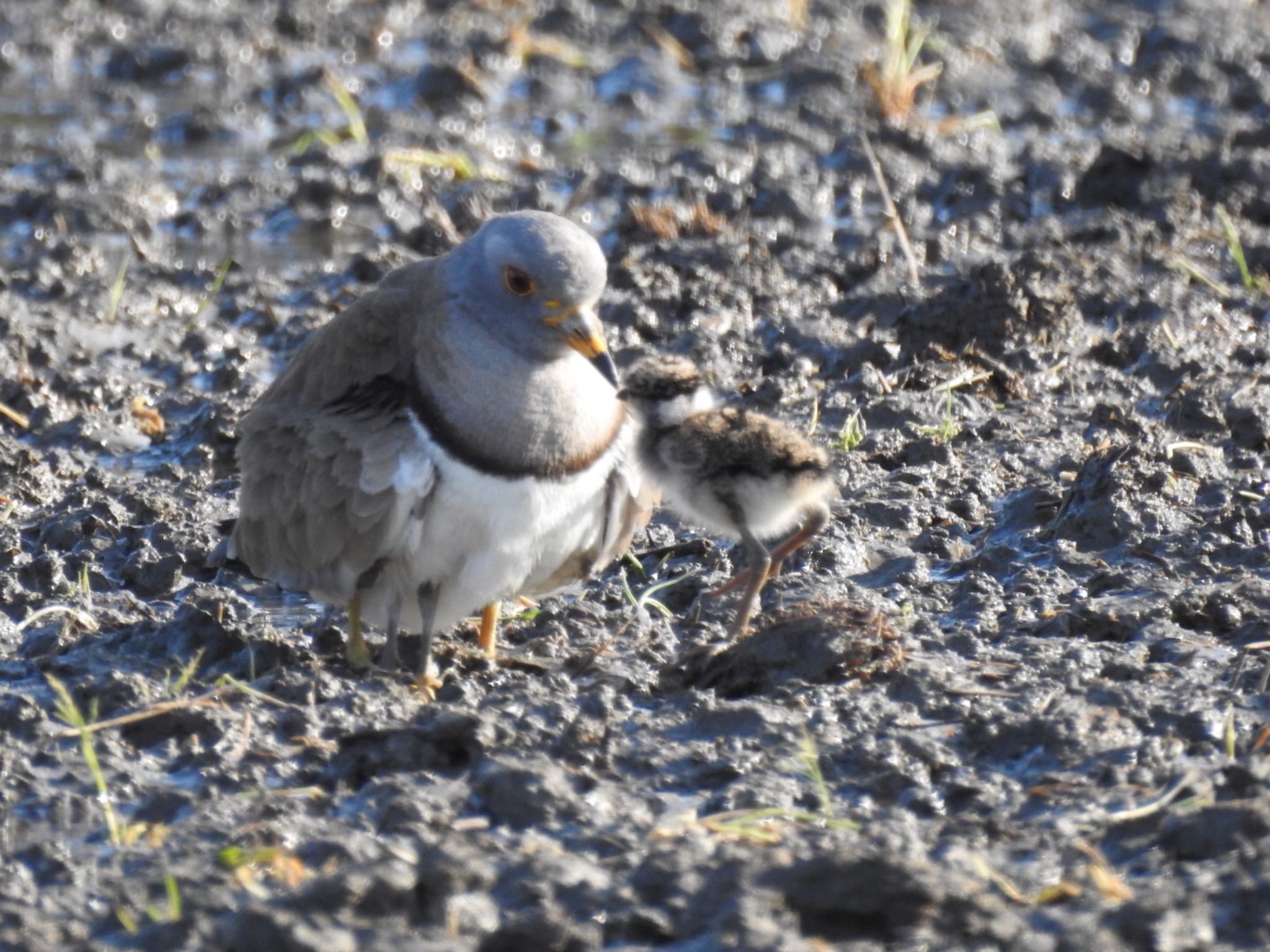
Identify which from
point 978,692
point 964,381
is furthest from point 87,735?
point 964,381

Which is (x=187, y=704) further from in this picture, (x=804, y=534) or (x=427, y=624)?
(x=804, y=534)

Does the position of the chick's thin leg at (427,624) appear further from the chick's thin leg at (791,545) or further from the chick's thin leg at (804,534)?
the chick's thin leg at (804,534)

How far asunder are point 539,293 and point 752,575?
1.02 metres

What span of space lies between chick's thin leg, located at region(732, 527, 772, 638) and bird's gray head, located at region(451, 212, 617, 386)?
1.99 ft

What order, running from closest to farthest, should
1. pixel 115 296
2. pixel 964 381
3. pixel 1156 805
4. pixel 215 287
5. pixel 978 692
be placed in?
pixel 1156 805
pixel 978 692
pixel 964 381
pixel 115 296
pixel 215 287

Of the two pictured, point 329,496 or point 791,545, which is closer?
point 329,496

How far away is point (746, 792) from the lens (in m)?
4.85

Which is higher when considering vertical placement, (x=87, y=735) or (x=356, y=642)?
(x=356, y=642)

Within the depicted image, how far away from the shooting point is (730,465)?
17.9ft

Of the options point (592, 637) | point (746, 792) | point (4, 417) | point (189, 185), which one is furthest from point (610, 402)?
point (189, 185)

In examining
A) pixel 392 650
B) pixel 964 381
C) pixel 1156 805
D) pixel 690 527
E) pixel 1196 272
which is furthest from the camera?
pixel 1196 272

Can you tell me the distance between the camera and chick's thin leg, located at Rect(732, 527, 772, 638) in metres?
5.64

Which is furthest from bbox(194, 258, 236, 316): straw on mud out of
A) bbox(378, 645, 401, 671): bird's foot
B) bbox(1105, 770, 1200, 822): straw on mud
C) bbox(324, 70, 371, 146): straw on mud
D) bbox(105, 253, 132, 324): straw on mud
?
bbox(1105, 770, 1200, 822): straw on mud

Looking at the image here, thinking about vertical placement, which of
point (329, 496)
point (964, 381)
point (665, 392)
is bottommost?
point (329, 496)
